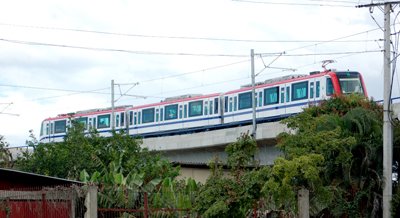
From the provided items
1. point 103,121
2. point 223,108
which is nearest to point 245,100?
point 223,108

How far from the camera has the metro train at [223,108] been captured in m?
43.7

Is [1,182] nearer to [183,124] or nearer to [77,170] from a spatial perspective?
[77,170]

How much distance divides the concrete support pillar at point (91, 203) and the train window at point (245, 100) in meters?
29.3

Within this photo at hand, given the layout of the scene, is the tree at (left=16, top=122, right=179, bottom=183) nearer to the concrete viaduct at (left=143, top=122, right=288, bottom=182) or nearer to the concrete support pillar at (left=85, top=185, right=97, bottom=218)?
the concrete viaduct at (left=143, top=122, right=288, bottom=182)

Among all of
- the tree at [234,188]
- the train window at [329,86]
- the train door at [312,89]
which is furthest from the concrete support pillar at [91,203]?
the train door at [312,89]

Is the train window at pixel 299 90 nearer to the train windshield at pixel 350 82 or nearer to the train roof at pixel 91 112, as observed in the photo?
the train windshield at pixel 350 82

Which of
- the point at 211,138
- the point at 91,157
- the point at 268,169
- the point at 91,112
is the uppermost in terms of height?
the point at 91,112

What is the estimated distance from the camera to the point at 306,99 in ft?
145

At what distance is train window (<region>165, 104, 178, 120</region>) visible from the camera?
179ft

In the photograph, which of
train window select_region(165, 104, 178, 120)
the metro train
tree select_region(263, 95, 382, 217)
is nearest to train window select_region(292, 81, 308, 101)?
the metro train

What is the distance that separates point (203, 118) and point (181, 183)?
87.9ft

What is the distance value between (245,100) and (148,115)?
1044 cm

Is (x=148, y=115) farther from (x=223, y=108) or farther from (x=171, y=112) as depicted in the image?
(x=223, y=108)

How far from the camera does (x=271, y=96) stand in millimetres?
46906
